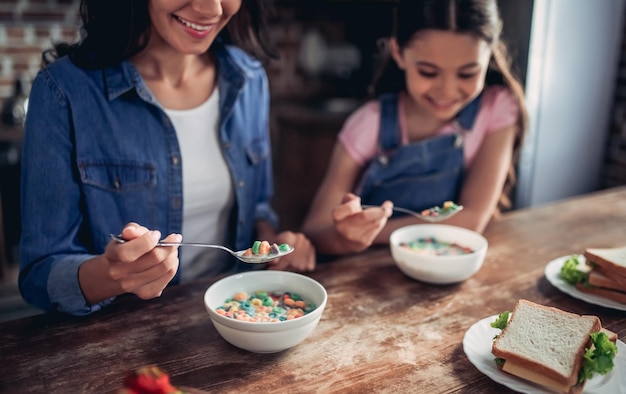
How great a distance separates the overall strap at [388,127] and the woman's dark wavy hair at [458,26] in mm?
106

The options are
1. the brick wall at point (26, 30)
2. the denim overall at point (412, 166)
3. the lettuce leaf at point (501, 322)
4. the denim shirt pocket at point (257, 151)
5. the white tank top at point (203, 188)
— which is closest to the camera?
the lettuce leaf at point (501, 322)

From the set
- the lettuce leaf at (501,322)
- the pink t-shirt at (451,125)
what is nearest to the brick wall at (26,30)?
the pink t-shirt at (451,125)

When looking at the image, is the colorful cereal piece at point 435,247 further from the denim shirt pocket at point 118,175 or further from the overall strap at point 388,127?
the denim shirt pocket at point 118,175

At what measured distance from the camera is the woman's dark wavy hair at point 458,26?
1.55 m

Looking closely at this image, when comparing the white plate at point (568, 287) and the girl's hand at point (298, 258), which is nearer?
the white plate at point (568, 287)

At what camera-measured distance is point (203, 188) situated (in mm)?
1507

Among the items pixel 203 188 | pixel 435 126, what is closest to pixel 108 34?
pixel 203 188

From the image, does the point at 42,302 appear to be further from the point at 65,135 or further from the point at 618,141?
the point at 618,141

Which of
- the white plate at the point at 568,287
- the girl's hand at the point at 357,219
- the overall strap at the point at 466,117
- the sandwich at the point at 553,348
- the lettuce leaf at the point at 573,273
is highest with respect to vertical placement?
the overall strap at the point at 466,117

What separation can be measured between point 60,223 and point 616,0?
293cm

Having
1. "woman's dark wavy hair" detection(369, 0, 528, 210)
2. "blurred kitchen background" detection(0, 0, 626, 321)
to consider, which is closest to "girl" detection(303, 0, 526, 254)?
"woman's dark wavy hair" detection(369, 0, 528, 210)

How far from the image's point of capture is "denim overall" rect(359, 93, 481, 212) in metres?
1.73

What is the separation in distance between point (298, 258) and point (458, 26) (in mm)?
749

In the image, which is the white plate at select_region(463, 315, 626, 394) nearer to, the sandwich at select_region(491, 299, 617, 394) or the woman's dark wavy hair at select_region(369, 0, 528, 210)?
the sandwich at select_region(491, 299, 617, 394)
